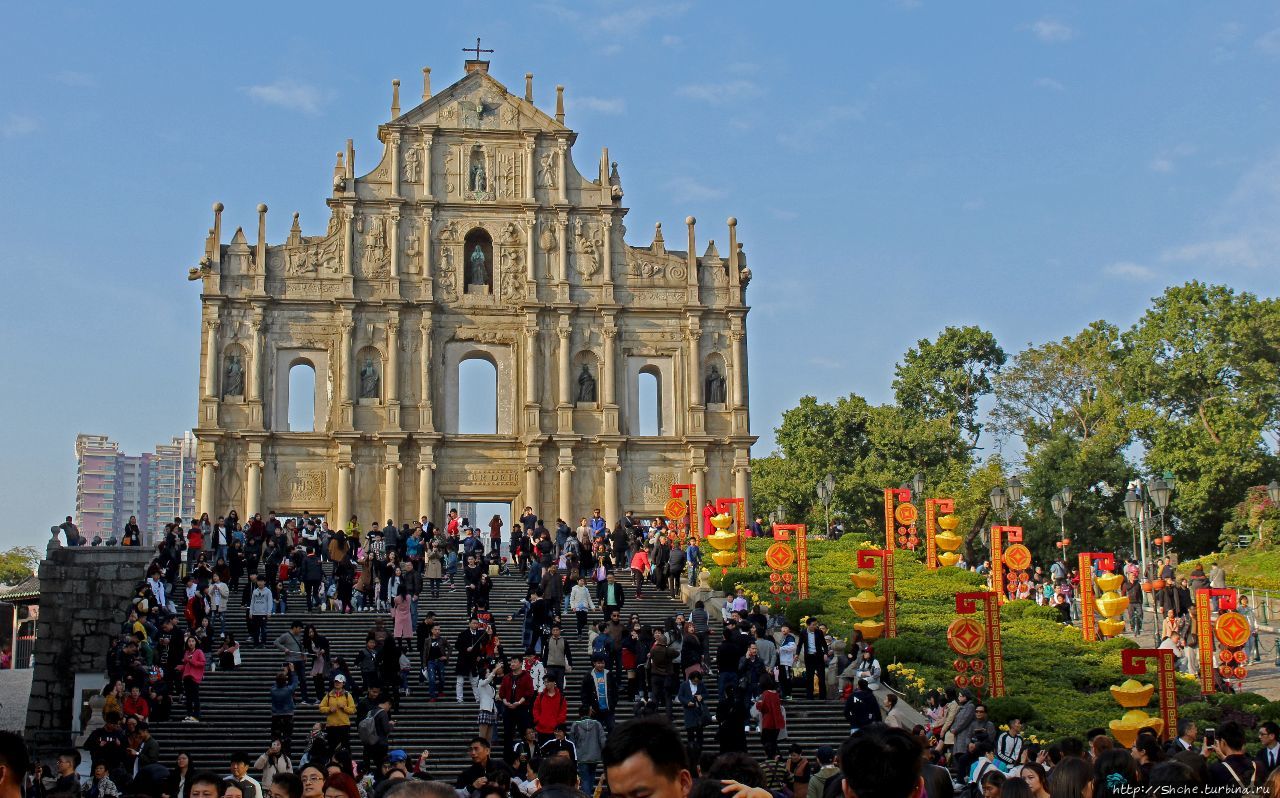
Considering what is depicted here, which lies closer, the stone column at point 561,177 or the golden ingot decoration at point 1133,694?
the golden ingot decoration at point 1133,694

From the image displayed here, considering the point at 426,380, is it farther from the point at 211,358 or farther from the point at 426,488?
the point at 211,358

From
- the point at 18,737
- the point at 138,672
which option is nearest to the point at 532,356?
the point at 138,672

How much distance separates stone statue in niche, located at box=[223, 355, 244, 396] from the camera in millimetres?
46031

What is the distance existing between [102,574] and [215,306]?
15.6 metres

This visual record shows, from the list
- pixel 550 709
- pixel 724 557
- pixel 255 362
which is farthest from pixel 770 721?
pixel 255 362

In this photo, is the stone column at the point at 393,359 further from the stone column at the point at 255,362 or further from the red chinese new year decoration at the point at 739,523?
the red chinese new year decoration at the point at 739,523

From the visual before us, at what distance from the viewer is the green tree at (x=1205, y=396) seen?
51.3 m

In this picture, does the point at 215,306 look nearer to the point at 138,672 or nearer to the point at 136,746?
the point at 138,672

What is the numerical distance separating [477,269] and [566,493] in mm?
7565

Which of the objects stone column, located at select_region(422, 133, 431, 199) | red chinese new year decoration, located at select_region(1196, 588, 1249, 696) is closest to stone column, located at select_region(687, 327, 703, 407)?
stone column, located at select_region(422, 133, 431, 199)

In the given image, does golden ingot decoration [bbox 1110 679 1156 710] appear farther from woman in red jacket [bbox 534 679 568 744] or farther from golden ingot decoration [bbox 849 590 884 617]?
woman in red jacket [bbox 534 679 568 744]

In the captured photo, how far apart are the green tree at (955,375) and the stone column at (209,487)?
2822cm

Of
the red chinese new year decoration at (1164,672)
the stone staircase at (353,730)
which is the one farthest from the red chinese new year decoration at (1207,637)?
the stone staircase at (353,730)

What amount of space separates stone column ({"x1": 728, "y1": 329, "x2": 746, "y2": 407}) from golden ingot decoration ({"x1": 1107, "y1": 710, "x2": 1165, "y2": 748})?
95.6ft
